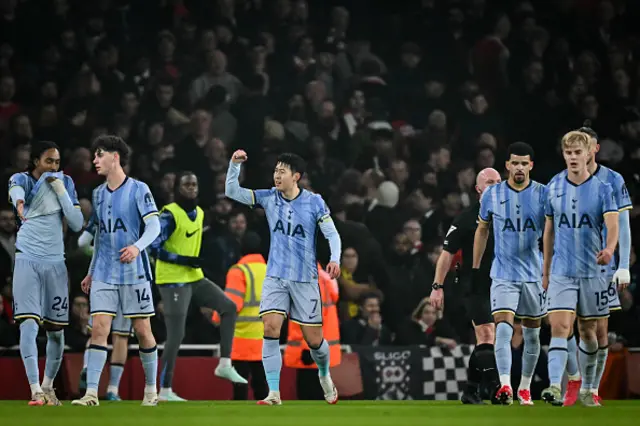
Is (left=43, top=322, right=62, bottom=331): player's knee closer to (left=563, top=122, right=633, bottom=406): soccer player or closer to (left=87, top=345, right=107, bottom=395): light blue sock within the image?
(left=87, top=345, right=107, bottom=395): light blue sock

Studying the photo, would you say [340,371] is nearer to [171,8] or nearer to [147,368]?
[147,368]

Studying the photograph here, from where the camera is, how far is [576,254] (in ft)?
36.8

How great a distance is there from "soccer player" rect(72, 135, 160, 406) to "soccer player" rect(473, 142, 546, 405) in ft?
10.5

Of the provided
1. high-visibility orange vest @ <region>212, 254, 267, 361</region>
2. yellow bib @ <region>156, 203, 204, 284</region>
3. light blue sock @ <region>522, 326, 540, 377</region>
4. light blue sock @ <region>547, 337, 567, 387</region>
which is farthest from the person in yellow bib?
light blue sock @ <region>547, 337, 567, 387</region>

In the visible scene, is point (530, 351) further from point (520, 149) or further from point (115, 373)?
point (115, 373)

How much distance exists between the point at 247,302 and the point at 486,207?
3691 mm

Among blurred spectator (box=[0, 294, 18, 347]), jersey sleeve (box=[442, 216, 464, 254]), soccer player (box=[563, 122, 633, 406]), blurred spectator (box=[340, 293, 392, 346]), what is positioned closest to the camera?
soccer player (box=[563, 122, 633, 406])

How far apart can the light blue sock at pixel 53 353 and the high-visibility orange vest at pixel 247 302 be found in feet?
9.24

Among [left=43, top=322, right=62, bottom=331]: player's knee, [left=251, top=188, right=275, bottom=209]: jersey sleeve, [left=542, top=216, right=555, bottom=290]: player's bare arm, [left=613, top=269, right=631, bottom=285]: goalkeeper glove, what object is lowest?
[left=43, top=322, right=62, bottom=331]: player's knee

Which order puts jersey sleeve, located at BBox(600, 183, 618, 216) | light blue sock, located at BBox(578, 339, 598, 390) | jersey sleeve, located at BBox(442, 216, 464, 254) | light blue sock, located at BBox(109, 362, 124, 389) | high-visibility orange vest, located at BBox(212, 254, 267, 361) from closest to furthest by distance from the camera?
jersey sleeve, located at BBox(600, 183, 618, 216), light blue sock, located at BBox(578, 339, 598, 390), jersey sleeve, located at BBox(442, 216, 464, 254), light blue sock, located at BBox(109, 362, 124, 389), high-visibility orange vest, located at BBox(212, 254, 267, 361)

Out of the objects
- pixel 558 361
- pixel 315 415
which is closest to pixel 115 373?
pixel 315 415

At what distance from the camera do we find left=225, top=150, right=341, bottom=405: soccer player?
1188 cm

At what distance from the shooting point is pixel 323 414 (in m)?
10.4

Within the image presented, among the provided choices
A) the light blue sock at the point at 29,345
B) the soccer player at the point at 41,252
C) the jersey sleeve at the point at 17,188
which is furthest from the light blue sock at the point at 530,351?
the jersey sleeve at the point at 17,188
